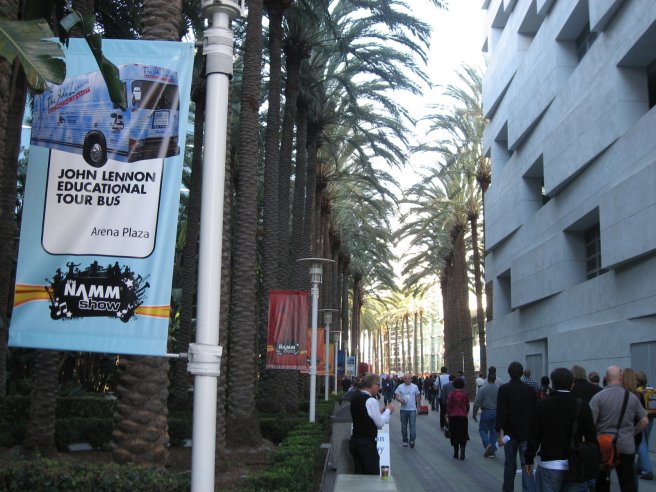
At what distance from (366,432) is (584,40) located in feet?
77.3

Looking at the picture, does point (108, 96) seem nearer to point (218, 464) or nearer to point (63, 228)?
point (63, 228)

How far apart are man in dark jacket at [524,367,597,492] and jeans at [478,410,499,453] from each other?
8.40 m

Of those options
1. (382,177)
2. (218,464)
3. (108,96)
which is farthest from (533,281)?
(108,96)

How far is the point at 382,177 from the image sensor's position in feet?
129

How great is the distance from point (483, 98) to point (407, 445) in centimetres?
2629

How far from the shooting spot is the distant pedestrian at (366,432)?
29.3 ft

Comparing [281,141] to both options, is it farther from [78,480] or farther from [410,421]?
[78,480]

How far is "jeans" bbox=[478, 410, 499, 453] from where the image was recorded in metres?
15.7

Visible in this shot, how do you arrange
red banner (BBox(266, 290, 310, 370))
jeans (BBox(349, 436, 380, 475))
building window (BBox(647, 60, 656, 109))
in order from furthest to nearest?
building window (BBox(647, 60, 656, 109)) < red banner (BBox(266, 290, 310, 370)) < jeans (BBox(349, 436, 380, 475))

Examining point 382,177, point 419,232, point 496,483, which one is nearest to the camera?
point 496,483

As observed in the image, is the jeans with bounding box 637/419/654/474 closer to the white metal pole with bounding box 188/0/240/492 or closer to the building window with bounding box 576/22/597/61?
the white metal pole with bounding box 188/0/240/492

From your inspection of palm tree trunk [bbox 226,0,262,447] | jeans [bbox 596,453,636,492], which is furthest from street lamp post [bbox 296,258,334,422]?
jeans [bbox 596,453,636,492]

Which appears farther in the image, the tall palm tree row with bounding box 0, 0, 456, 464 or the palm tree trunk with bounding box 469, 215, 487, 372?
the palm tree trunk with bounding box 469, 215, 487, 372

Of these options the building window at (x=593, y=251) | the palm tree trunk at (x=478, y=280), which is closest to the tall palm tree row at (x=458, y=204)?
the palm tree trunk at (x=478, y=280)
